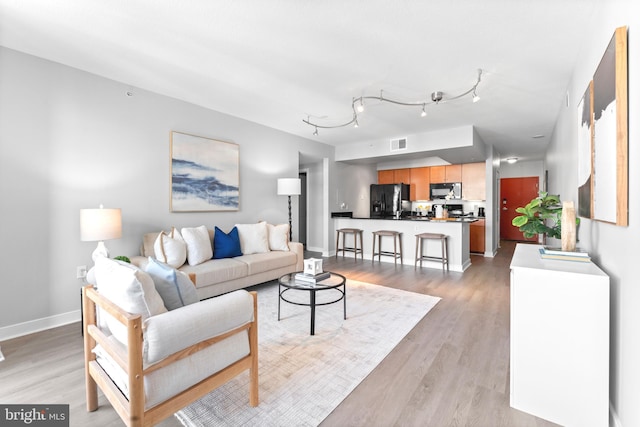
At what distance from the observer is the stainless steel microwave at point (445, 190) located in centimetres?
729

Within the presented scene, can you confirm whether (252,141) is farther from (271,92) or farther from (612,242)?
(612,242)

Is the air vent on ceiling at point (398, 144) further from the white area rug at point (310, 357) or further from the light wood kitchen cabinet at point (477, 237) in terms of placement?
the white area rug at point (310, 357)

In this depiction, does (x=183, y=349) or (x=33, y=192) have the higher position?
(x=33, y=192)

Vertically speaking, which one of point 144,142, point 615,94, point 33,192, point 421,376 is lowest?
point 421,376

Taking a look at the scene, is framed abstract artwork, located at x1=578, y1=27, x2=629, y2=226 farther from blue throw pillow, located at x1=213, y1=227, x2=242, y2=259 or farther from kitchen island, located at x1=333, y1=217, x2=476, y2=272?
blue throw pillow, located at x1=213, y1=227, x2=242, y2=259

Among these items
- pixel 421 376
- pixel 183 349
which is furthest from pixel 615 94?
pixel 183 349

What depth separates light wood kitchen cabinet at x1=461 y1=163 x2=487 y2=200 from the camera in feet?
22.8

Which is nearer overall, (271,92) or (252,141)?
(271,92)

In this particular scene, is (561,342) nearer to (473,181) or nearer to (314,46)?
(314,46)

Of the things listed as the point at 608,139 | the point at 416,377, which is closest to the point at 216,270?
the point at 416,377

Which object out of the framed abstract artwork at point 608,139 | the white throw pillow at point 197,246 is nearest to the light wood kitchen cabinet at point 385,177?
the white throw pillow at point 197,246

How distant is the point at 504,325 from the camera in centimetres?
280

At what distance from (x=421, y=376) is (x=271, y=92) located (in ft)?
10.8

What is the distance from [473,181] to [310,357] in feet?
21.2
